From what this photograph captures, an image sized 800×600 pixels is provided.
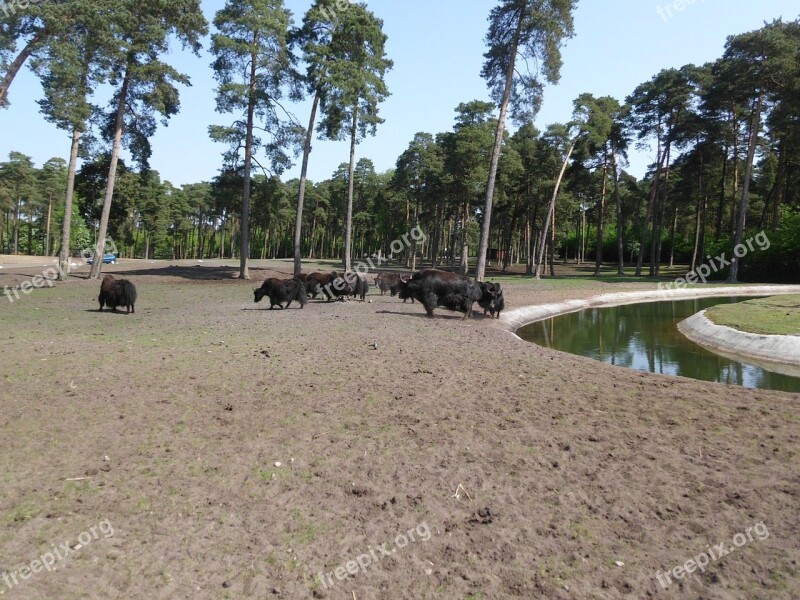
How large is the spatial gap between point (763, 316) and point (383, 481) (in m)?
19.2

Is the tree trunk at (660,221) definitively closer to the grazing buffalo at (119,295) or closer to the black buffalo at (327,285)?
the black buffalo at (327,285)

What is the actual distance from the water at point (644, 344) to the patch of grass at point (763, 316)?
154cm

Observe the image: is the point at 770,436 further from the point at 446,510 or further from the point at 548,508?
the point at 446,510

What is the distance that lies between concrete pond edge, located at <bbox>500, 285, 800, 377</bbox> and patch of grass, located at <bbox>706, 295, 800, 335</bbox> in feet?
1.51

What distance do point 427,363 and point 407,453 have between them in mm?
4280

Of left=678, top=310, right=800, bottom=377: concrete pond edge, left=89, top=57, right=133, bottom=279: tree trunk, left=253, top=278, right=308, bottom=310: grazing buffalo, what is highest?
left=89, top=57, right=133, bottom=279: tree trunk

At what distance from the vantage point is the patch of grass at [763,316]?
15.8m

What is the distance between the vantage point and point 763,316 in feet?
61.8

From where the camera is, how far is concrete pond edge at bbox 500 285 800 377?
13705 mm

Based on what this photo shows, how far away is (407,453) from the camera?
5.59 metres

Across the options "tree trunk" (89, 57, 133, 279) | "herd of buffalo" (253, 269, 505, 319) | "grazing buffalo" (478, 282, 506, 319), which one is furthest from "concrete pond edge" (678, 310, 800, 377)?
"tree trunk" (89, 57, 133, 279)

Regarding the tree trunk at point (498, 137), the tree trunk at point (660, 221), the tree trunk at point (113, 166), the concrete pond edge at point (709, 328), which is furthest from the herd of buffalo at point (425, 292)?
the tree trunk at point (660, 221)

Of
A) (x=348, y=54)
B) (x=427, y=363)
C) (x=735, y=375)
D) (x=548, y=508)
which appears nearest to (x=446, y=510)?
(x=548, y=508)

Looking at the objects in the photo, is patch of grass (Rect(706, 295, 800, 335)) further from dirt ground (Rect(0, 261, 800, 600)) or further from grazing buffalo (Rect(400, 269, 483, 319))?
dirt ground (Rect(0, 261, 800, 600))
